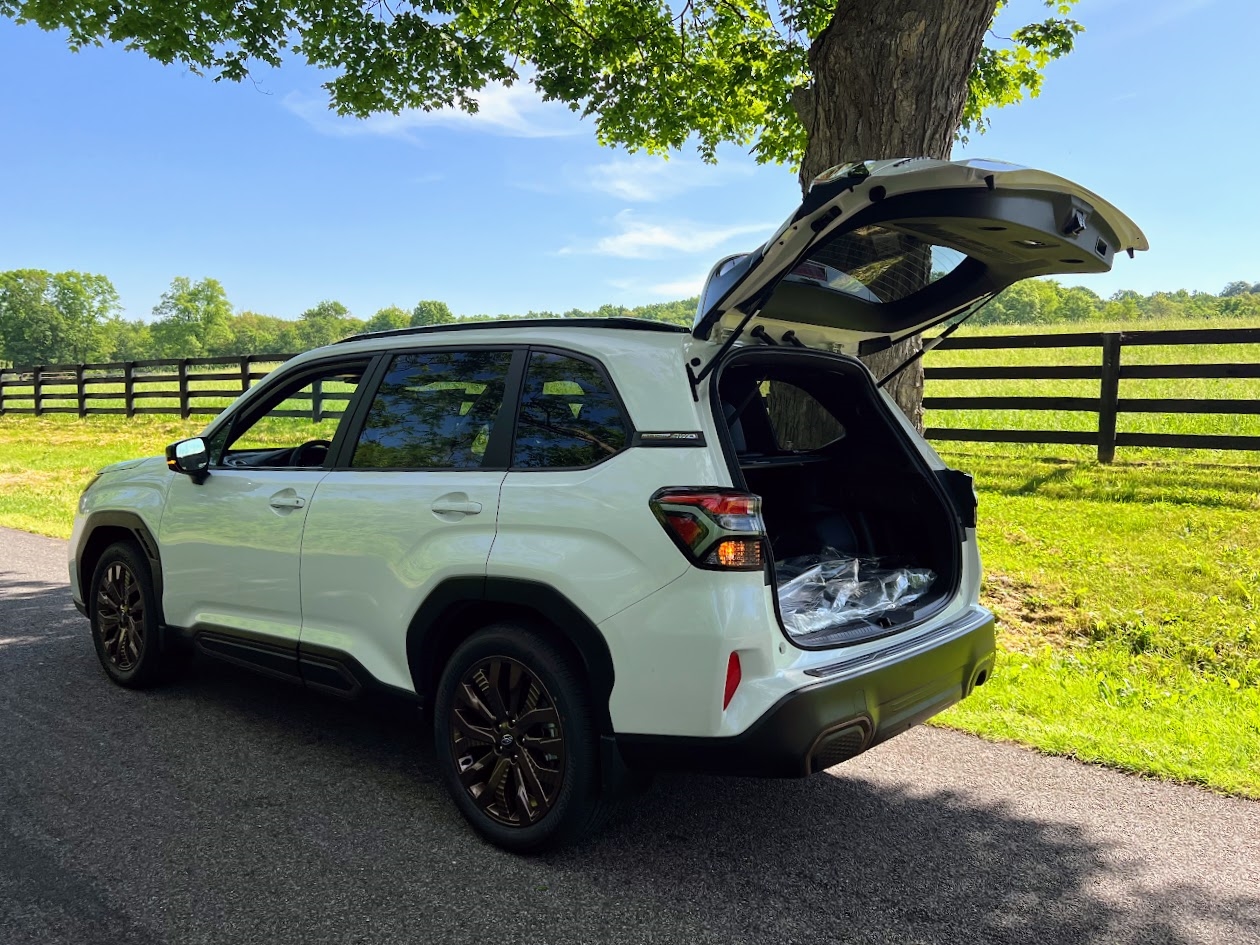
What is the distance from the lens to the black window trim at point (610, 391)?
2.92 metres

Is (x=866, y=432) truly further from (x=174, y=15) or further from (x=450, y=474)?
(x=174, y=15)

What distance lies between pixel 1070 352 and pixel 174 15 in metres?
19.3

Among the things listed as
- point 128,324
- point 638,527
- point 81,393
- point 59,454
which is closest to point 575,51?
point 638,527

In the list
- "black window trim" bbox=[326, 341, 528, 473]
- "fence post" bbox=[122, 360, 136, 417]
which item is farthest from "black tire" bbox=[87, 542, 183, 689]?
"fence post" bbox=[122, 360, 136, 417]

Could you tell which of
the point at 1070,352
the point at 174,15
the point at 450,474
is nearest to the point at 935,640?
the point at 450,474

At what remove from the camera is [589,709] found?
290 cm

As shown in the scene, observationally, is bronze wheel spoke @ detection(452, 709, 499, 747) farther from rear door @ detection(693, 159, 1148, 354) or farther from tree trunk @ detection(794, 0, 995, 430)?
tree trunk @ detection(794, 0, 995, 430)

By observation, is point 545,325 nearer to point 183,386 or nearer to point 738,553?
point 738,553

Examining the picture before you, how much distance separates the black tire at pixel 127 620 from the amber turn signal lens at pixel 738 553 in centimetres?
330

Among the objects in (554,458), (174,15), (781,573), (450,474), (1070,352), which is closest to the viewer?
(554,458)

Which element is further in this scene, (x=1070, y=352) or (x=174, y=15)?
(x=1070, y=352)

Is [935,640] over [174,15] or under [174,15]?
under

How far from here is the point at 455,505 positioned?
10.6ft

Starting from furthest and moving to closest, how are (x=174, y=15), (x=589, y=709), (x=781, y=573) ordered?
(x=174, y=15)
(x=781, y=573)
(x=589, y=709)
